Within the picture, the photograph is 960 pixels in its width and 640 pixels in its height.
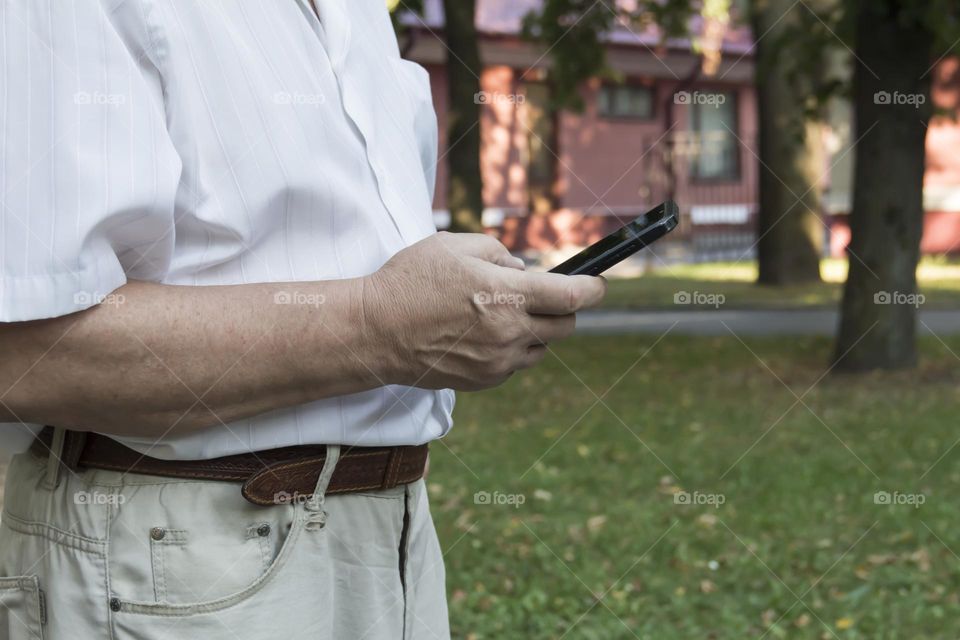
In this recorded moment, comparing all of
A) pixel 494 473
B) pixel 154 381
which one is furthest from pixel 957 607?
pixel 154 381

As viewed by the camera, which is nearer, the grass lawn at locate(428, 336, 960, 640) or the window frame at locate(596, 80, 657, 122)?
the grass lawn at locate(428, 336, 960, 640)

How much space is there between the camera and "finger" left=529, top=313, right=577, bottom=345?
53.7 inches

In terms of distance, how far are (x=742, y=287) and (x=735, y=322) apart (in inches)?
132

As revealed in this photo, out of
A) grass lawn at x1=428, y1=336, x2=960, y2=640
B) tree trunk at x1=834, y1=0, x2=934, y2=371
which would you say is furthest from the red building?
grass lawn at x1=428, y1=336, x2=960, y2=640

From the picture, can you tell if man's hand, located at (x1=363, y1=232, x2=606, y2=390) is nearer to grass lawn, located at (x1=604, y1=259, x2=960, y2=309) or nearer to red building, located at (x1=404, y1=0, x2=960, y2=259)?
grass lawn, located at (x1=604, y1=259, x2=960, y2=309)

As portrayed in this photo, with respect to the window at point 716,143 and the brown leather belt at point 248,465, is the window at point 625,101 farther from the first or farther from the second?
the brown leather belt at point 248,465

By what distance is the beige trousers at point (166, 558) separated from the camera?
1.34 metres

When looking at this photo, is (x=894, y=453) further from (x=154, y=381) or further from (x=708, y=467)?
(x=154, y=381)

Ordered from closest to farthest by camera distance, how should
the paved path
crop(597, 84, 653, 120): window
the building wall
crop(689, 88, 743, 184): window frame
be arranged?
the paved path < the building wall < crop(597, 84, 653, 120): window < crop(689, 88, 743, 184): window frame

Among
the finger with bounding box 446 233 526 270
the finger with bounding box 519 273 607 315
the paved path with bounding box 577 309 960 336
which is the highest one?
the finger with bounding box 446 233 526 270

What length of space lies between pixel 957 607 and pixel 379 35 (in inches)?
147

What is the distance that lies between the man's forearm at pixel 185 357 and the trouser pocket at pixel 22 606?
22 centimetres

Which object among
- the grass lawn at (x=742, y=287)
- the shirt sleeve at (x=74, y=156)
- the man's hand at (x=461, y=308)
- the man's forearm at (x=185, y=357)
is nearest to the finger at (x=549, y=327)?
the man's hand at (x=461, y=308)

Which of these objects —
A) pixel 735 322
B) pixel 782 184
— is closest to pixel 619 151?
pixel 782 184
